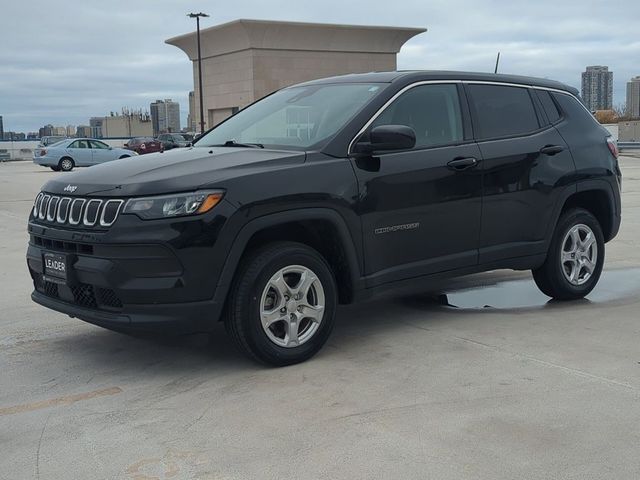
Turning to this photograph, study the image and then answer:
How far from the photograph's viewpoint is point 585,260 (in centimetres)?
684

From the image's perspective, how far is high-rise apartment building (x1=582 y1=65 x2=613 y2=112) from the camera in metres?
81.9

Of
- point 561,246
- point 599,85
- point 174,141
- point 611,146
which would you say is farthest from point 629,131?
point 561,246

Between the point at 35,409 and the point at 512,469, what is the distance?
255cm

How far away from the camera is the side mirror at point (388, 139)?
5.10 m

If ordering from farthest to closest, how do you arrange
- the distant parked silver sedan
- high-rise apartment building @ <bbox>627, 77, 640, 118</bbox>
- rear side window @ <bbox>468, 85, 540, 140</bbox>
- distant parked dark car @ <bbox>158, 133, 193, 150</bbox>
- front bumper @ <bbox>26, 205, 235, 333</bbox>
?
high-rise apartment building @ <bbox>627, 77, 640, 118</bbox> < the distant parked silver sedan < distant parked dark car @ <bbox>158, 133, 193, 150</bbox> < rear side window @ <bbox>468, 85, 540, 140</bbox> < front bumper @ <bbox>26, 205, 235, 333</bbox>

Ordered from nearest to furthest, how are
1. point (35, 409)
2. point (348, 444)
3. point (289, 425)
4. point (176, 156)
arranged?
point (348, 444) → point (289, 425) → point (35, 409) → point (176, 156)

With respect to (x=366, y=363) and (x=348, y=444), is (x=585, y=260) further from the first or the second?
(x=348, y=444)

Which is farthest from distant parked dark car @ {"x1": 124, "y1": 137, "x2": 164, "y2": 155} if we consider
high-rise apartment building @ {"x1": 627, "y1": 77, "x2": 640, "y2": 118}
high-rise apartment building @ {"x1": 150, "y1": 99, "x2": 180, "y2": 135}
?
high-rise apartment building @ {"x1": 150, "y1": 99, "x2": 180, "y2": 135}

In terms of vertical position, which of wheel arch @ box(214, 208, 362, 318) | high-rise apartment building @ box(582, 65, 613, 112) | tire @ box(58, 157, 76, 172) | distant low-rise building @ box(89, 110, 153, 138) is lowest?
wheel arch @ box(214, 208, 362, 318)

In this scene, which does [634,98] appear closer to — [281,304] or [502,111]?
[502,111]

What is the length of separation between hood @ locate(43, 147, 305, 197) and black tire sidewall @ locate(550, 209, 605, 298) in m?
2.63

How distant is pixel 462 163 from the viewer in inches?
227

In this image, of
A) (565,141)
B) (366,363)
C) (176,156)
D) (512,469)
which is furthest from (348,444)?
(565,141)

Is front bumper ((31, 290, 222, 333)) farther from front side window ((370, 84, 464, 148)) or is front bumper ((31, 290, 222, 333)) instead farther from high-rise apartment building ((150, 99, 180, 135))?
high-rise apartment building ((150, 99, 180, 135))
